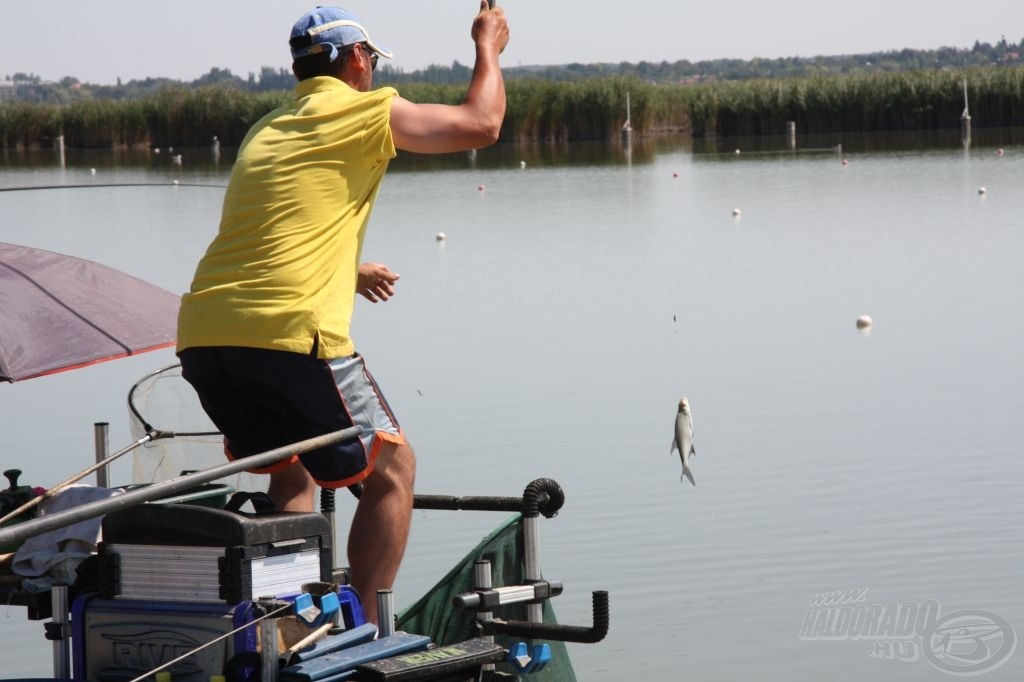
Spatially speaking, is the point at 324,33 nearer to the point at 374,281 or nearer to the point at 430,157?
the point at 374,281

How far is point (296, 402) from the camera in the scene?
3686 millimetres


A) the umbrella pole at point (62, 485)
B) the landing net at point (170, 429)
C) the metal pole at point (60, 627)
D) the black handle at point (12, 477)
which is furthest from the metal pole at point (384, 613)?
the black handle at point (12, 477)

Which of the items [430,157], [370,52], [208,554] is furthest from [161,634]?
[430,157]

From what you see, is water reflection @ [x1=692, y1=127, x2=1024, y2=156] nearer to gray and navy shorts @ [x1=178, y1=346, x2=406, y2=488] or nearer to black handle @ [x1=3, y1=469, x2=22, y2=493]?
black handle @ [x1=3, y1=469, x2=22, y2=493]

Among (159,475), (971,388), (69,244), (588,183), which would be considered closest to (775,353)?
(971,388)

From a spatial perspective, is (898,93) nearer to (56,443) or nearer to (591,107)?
(591,107)

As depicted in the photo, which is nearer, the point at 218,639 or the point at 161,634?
the point at 218,639

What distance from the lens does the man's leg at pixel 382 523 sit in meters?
3.82

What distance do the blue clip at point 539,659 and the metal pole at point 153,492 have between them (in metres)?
0.81

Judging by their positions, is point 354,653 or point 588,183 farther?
point 588,183

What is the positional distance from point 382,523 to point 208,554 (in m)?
0.54

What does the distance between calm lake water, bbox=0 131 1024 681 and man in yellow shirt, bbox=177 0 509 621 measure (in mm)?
2571

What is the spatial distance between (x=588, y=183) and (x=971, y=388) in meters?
25.4

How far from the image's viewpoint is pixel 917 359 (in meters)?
12.2
